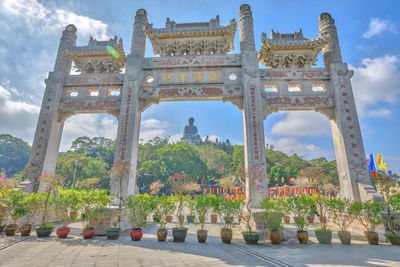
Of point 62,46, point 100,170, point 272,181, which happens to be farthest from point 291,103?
point 272,181

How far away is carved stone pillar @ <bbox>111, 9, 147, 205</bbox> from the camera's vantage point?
870 cm

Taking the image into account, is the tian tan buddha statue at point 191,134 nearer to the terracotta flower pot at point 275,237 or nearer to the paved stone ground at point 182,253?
the terracotta flower pot at point 275,237

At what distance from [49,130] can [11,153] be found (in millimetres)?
56763

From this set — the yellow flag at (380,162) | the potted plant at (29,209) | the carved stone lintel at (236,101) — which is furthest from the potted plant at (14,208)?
the yellow flag at (380,162)

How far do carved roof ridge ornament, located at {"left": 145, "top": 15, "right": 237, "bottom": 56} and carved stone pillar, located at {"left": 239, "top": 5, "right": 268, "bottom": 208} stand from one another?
1.01 metres

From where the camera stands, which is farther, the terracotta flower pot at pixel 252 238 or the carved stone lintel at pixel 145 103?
the carved stone lintel at pixel 145 103

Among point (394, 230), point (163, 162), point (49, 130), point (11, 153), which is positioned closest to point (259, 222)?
point (394, 230)


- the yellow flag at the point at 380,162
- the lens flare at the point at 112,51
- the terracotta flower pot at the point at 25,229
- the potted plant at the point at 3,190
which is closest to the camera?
the terracotta flower pot at the point at 25,229

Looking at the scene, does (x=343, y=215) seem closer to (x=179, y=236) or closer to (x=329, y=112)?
(x=329, y=112)

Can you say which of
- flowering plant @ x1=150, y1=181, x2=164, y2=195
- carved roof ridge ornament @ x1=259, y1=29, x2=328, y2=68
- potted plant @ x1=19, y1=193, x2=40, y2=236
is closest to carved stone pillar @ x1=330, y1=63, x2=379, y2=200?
carved roof ridge ornament @ x1=259, y1=29, x2=328, y2=68

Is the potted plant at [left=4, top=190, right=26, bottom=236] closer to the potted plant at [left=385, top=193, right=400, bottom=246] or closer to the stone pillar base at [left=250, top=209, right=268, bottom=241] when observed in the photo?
the stone pillar base at [left=250, top=209, right=268, bottom=241]

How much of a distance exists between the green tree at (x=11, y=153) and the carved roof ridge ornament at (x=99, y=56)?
54614 mm

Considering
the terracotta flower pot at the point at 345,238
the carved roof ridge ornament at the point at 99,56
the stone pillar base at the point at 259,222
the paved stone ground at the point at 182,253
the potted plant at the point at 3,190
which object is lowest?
the paved stone ground at the point at 182,253

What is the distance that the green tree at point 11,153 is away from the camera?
50.1 metres
